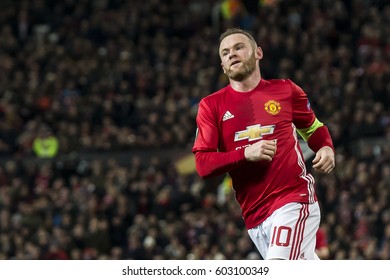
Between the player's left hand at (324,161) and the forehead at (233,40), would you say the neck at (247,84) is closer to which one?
the forehead at (233,40)

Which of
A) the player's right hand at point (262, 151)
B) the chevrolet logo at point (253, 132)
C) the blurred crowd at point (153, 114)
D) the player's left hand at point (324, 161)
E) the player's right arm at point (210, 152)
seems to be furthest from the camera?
the blurred crowd at point (153, 114)

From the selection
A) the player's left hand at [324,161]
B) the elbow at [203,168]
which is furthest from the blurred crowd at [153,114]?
the elbow at [203,168]

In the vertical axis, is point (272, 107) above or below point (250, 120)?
above

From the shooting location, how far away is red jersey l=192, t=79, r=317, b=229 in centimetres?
825

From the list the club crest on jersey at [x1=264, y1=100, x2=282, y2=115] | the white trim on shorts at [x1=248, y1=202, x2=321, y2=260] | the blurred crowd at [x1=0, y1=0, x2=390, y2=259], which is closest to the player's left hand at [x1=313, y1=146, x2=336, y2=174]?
the white trim on shorts at [x1=248, y1=202, x2=321, y2=260]

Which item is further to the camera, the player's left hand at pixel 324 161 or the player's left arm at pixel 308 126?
the player's left arm at pixel 308 126

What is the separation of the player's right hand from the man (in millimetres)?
311

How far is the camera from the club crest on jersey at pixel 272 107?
8.33m

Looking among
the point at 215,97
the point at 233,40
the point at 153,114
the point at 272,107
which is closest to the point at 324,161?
the point at 272,107

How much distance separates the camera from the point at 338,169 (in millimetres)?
20250

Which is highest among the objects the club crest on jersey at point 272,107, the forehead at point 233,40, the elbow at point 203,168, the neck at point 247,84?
the forehead at point 233,40

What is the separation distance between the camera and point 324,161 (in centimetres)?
812

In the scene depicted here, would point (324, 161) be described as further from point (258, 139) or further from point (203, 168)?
point (203, 168)

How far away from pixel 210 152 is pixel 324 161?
855 millimetres
